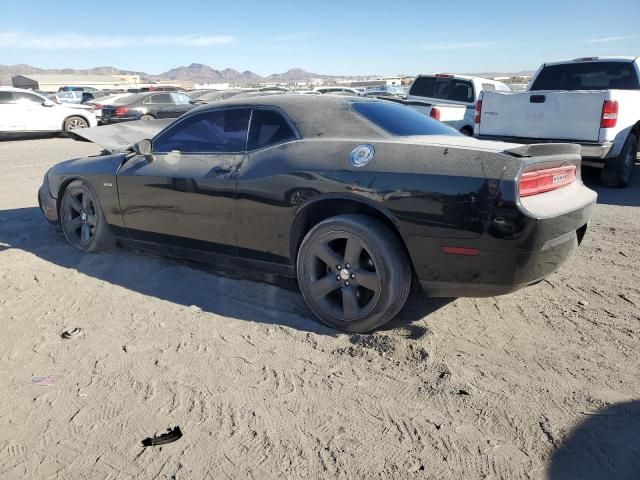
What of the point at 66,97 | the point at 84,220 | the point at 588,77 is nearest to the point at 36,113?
the point at 84,220

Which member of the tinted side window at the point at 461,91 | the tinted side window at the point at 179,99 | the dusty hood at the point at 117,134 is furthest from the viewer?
the tinted side window at the point at 179,99

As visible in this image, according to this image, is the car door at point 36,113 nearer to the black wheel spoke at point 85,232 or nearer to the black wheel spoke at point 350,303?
the black wheel spoke at point 85,232

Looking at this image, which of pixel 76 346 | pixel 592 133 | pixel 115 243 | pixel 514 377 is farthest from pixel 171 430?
pixel 592 133

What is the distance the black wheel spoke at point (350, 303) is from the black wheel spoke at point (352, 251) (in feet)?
0.60

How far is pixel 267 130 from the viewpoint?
3.77 metres

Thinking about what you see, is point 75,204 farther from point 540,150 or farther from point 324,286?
point 540,150

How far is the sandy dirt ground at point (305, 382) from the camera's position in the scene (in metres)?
2.24

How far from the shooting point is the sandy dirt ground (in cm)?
224

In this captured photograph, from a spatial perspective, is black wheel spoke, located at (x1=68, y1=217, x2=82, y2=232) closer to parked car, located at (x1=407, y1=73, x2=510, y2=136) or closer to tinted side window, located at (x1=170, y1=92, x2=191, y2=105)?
parked car, located at (x1=407, y1=73, x2=510, y2=136)

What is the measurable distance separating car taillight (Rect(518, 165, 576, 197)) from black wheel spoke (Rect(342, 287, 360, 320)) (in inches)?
45.7

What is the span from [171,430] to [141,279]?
2.14 metres

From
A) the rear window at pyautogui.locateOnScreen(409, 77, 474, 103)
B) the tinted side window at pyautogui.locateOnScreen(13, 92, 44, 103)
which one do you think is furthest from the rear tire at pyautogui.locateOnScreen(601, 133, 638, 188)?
the tinted side window at pyautogui.locateOnScreen(13, 92, 44, 103)

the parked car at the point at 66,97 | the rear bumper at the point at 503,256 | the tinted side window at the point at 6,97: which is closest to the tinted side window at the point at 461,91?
the rear bumper at the point at 503,256

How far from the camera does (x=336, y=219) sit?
128 inches
